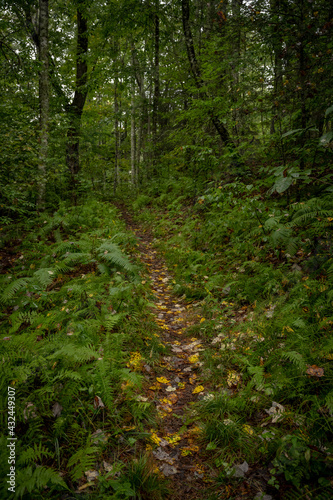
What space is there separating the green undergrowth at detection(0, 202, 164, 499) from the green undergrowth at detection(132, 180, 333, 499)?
789 millimetres

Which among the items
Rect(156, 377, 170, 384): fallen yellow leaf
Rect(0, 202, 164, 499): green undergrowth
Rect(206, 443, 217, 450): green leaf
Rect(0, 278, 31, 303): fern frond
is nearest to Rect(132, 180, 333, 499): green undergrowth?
Rect(206, 443, 217, 450): green leaf

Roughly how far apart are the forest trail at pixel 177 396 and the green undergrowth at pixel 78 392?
191mm

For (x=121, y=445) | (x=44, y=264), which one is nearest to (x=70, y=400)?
(x=121, y=445)

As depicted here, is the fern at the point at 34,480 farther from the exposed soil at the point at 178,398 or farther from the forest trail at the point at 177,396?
the exposed soil at the point at 178,398

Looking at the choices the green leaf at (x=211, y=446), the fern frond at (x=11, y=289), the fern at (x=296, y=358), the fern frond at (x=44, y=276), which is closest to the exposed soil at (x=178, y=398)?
the green leaf at (x=211, y=446)

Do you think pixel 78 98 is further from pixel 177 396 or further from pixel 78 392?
pixel 177 396

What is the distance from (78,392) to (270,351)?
2.27m

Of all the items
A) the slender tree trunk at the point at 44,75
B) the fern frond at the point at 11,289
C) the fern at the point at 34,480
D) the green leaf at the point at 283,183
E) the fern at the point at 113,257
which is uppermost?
the slender tree trunk at the point at 44,75

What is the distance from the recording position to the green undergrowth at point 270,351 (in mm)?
2152

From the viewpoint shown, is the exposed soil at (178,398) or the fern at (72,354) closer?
the exposed soil at (178,398)

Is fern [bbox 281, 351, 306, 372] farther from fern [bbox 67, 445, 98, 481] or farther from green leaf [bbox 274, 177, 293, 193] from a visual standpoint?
fern [bbox 67, 445, 98, 481]

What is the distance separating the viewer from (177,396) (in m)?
3.31

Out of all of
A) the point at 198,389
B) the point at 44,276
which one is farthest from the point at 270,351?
the point at 44,276

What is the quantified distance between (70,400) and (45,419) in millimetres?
246
